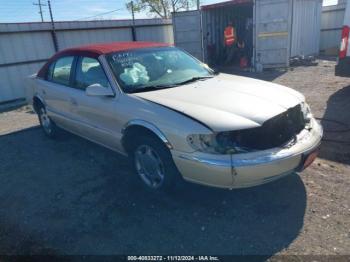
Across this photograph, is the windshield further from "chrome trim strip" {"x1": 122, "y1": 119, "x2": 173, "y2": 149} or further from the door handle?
the door handle

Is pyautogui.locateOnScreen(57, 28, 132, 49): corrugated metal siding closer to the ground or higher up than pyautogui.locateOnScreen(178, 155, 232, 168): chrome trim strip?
higher up

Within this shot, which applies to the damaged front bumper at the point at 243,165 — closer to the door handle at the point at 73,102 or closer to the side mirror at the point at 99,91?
the side mirror at the point at 99,91

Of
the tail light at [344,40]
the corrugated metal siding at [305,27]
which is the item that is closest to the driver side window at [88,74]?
the tail light at [344,40]

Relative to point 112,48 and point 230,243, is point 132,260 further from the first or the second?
point 112,48

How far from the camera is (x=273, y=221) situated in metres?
3.09

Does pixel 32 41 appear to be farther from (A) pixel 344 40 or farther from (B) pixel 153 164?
(A) pixel 344 40

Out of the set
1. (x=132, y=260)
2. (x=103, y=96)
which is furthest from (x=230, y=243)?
(x=103, y=96)

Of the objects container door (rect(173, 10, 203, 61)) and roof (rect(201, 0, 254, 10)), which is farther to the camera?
container door (rect(173, 10, 203, 61))

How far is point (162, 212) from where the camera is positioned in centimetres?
340

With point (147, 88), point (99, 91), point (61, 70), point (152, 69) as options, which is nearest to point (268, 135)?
point (147, 88)

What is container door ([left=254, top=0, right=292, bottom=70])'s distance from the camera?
10891mm

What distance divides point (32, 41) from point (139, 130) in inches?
340

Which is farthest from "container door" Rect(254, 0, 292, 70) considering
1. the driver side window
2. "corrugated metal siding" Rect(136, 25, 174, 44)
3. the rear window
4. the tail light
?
the driver side window

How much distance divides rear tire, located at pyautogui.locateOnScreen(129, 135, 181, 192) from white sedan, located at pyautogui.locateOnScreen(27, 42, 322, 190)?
11 mm
